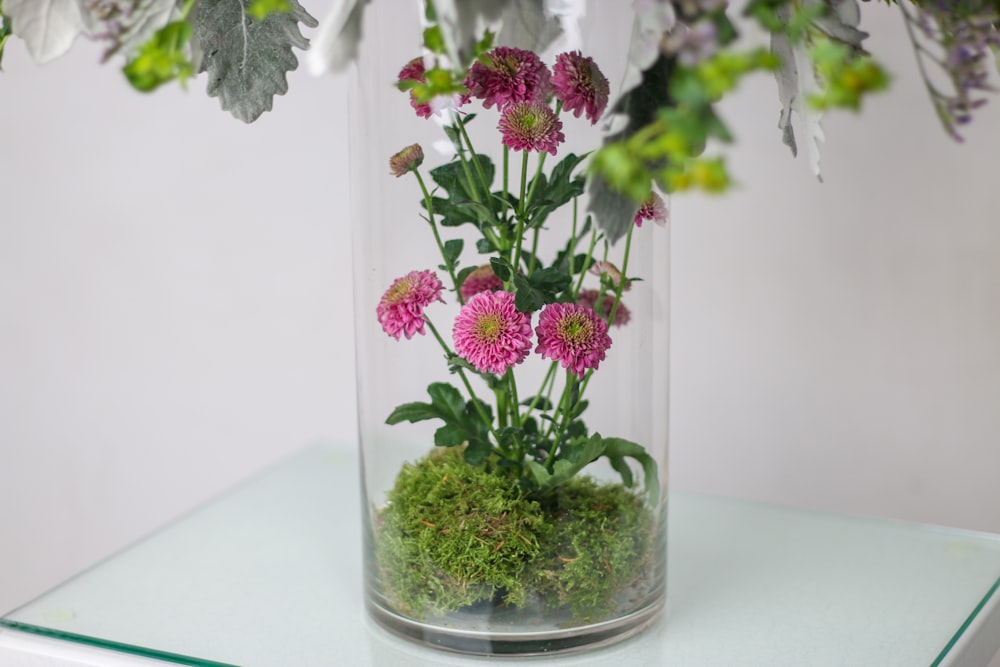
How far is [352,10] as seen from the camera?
49 cm

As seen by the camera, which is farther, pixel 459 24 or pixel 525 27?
pixel 525 27

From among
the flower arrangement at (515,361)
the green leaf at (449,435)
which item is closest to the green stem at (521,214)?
the flower arrangement at (515,361)

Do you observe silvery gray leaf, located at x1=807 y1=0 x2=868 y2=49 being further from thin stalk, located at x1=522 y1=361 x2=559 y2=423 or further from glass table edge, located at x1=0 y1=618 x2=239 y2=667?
glass table edge, located at x1=0 y1=618 x2=239 y2=667

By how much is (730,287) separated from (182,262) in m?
0.68

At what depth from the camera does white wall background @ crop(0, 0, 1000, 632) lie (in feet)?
3.99

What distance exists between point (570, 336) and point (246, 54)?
24 cm

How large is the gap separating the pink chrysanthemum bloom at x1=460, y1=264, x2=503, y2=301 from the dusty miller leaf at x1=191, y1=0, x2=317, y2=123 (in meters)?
0.16

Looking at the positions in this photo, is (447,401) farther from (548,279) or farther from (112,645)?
(112,645)

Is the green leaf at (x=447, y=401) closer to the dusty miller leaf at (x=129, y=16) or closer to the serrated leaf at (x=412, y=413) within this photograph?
the serrated leaf at (x=412, y=413)

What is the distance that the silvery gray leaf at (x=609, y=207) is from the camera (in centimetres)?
51

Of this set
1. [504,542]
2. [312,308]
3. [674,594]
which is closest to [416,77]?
[504,542]

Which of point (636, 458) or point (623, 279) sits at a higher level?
point (623, 279)

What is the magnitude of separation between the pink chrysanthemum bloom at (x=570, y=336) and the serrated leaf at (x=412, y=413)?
10cm

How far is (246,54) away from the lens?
68 cm
